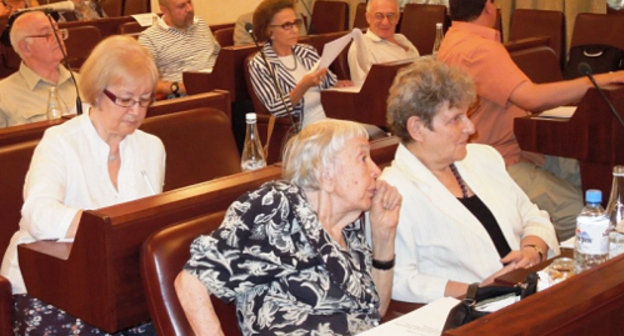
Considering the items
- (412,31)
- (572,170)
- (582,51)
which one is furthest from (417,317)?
(412,31)

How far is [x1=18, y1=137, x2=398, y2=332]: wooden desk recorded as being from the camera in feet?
7.38

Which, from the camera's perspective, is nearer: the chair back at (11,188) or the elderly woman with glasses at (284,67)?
the chair back at (11,188)

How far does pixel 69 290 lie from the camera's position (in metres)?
2.41

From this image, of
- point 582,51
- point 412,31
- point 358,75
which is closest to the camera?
point 358,75

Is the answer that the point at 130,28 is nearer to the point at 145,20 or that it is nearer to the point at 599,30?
the point at 145,20

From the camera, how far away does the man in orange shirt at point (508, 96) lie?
12.0 feet

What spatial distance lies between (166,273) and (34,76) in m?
2.31

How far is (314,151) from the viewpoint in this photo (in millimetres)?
2297

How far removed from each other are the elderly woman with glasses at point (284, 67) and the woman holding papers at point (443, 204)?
2.20 metres

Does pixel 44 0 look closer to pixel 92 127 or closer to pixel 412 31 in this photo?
pixel 412 31

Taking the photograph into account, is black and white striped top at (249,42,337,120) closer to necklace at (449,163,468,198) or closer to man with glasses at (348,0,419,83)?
man with glasses at (348,0,419,83)

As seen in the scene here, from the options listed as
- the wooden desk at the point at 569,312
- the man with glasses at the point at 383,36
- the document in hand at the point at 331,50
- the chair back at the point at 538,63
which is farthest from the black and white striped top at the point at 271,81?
the wooden desk at the point at 569,312

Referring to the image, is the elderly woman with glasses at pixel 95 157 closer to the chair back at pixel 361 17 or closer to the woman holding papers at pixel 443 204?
the woman holding papers at pixel 443 204

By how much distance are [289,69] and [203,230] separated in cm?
298
